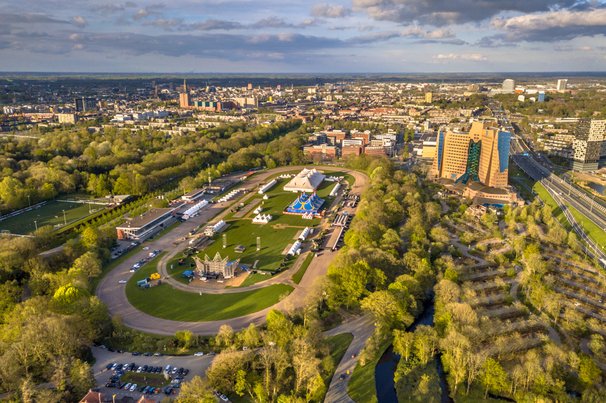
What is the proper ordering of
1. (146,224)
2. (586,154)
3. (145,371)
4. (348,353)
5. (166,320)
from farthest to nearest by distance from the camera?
(586,154), (146,224), (166,320), (348,353), (145,371)

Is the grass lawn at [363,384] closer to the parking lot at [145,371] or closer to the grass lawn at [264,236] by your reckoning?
the parking lot at [145,371]

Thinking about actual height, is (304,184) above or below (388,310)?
above

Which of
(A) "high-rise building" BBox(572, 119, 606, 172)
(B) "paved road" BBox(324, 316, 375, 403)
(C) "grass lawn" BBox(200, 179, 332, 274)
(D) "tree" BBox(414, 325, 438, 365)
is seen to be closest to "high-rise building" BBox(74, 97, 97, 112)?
(C) "grass lawn" BBox(200, 179, 332, 274)

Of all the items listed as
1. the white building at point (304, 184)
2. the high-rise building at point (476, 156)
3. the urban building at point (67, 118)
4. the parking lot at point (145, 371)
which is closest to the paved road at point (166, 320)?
the parking lot at point (145, 371)

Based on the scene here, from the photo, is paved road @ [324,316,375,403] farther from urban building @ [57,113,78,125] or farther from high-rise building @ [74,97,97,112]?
high-rise building @ [74,97,97,112]

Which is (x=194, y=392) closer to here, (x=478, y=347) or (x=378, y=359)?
(x=378, y=359)

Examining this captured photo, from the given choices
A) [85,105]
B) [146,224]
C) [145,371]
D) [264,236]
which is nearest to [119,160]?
[146,224]

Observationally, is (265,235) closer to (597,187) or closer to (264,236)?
(264,236)
